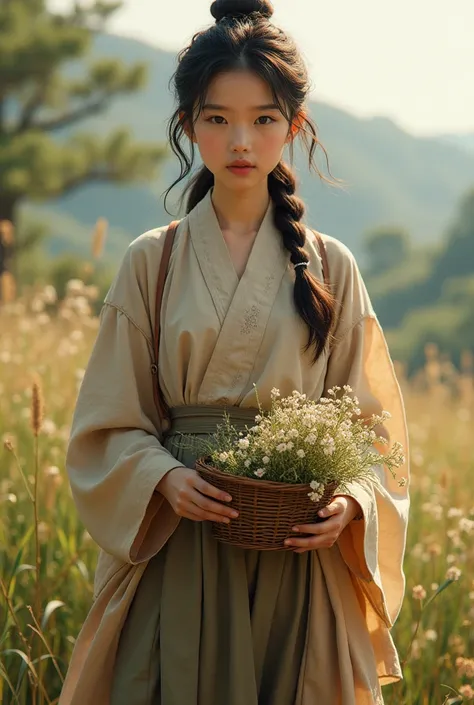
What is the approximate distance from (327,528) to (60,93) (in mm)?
17266

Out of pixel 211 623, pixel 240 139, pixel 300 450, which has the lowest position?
pixel 211 623

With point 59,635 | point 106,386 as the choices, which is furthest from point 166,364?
point 59,635

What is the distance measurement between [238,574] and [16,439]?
2.43 metres

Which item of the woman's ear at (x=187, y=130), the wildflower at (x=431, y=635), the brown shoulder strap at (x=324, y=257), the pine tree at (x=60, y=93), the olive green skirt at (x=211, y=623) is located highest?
the pine tree at (x=60, y=93)

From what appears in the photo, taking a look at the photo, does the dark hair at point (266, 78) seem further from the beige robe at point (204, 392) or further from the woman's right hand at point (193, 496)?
the woman's right hand at point (193, 496)

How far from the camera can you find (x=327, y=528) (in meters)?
2.25

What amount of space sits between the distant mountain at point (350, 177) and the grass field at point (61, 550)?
241 ft

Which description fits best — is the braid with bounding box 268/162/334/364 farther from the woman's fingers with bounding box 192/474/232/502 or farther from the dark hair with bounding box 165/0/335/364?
the woman's fingers with bounding box 192/474/232/502

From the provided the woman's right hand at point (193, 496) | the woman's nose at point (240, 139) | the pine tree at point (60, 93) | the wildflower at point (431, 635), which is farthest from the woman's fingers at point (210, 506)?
the pine tree at point (60, 93)

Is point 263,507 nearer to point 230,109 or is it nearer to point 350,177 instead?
point 230,109

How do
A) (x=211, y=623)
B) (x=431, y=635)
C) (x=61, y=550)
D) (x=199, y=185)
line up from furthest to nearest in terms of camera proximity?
(x=61, y=550)
(x=431, y=635)
(x=199, y=185)
(x=211, y=623)

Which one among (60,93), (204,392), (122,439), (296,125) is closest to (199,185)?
(296,125)

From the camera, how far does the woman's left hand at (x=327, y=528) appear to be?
2.22 m

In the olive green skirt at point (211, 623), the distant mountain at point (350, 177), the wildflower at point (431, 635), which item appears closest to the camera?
the olive green skirt at point (211, 623)
